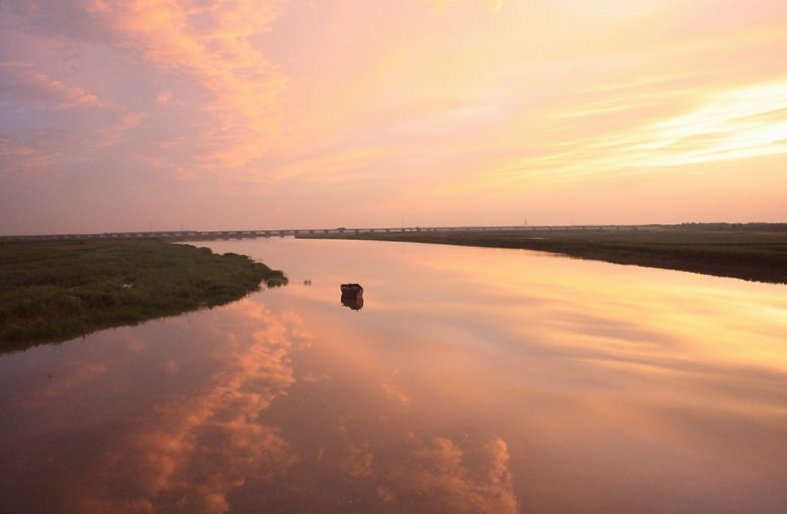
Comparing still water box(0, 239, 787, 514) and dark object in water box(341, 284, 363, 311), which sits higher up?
dark object in water box(341, 284, 363, 311)

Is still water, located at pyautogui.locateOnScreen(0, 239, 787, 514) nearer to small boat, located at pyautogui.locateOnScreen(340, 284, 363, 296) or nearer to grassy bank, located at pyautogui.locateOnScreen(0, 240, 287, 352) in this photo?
grassy bank, located at pyautogui.locateOnScreen(0, 240, 287, 352)

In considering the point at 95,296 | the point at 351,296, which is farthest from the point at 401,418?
the point at 95,296

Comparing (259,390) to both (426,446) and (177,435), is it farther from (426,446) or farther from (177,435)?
(426,446)

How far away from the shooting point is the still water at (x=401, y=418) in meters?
8.08

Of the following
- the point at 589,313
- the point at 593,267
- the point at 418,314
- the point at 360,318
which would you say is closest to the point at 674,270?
the point at 593,267

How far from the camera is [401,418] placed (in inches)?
445

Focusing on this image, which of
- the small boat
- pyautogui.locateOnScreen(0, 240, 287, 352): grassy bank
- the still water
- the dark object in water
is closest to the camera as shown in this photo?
the still water

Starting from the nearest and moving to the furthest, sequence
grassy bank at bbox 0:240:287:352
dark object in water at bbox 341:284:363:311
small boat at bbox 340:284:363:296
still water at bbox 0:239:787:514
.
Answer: still water at bbox 0:239:787:514
grassy bank at bbox 0:240:287:352
dark object in water at bbox 341:284:363:311
small boat at bbox 340:284:363:296

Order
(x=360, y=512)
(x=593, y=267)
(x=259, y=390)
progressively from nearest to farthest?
(x=360, y=512), (x=259, y=390), (x=593, y=267)

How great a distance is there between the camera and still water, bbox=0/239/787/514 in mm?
8078

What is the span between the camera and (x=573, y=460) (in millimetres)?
9188

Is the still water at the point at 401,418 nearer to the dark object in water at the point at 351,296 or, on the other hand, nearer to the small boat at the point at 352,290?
the dark object in water at the point at 351,296

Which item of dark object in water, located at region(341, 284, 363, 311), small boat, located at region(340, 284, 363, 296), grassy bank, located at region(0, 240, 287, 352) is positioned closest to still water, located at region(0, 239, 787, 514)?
grassy bank, located at region(0, 240, 287, 352)

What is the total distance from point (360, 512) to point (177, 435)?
5083mm
